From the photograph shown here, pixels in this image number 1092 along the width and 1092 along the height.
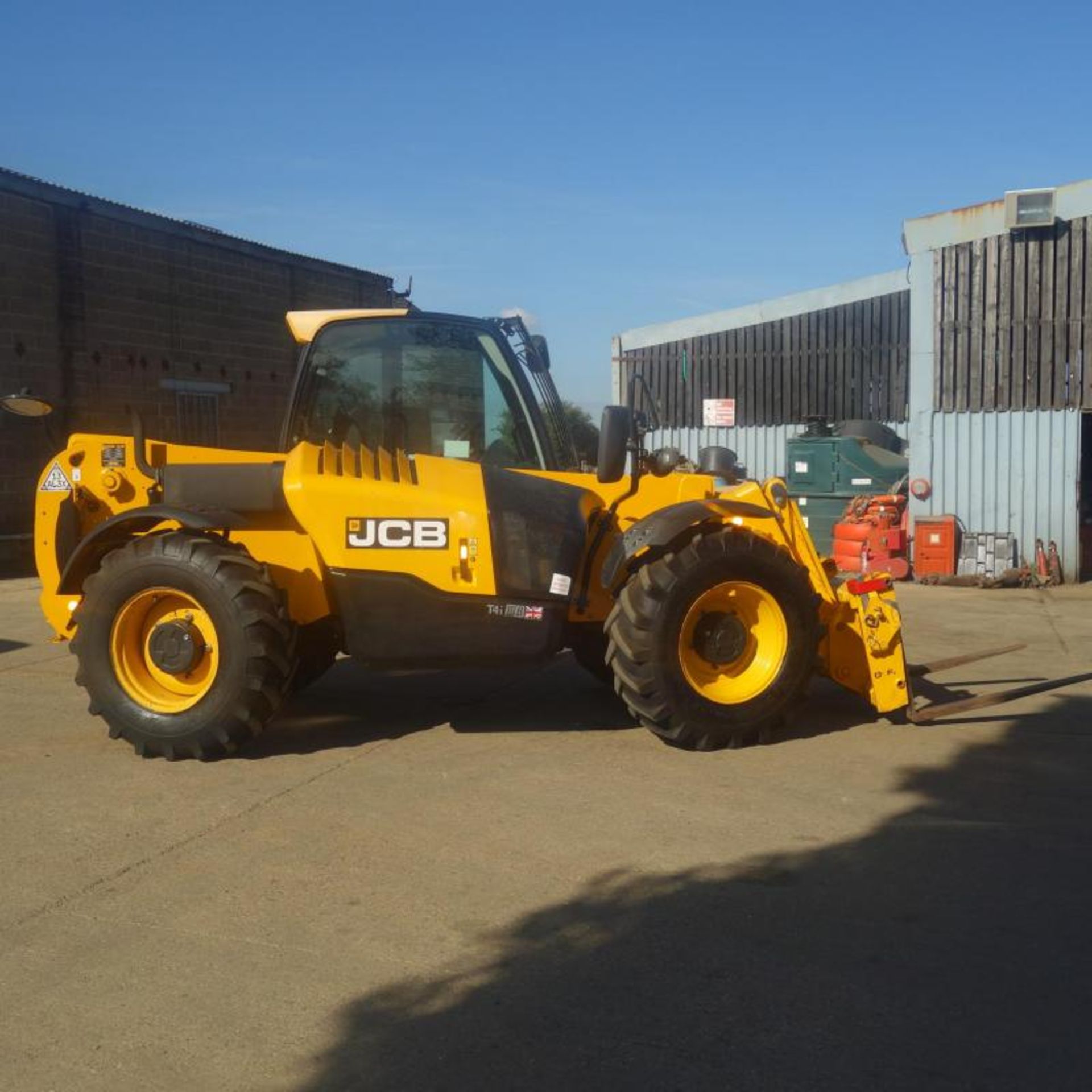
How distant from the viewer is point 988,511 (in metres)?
15.1

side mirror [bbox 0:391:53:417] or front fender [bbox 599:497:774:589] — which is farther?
side mirror [bbox 0:391:53:417]

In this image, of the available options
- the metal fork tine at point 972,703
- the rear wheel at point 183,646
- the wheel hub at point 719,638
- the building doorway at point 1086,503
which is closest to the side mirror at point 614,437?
the wheel hub at point 719,638

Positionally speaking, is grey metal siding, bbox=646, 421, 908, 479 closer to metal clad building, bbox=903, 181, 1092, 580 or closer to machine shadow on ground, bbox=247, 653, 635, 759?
metal clad building, bbox=903, 181, 1092, 580

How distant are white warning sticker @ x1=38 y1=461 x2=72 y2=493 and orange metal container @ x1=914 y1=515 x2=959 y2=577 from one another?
1084cm

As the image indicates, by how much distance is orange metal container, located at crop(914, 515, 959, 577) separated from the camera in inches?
587

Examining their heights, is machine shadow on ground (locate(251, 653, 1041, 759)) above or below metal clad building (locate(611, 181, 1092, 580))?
below

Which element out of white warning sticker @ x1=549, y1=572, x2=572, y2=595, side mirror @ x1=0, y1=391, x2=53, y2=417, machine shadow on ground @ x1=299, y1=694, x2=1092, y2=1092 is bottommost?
machine shadow on ground @ x1=299, y1=694, x2=1092, y2=1092

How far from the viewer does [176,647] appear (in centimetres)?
624

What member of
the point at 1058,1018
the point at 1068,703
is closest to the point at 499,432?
the point at 1068,703

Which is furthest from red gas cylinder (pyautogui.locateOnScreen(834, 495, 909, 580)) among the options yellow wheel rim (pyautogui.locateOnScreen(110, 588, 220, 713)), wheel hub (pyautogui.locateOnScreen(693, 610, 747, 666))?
yellow wheel rim (pyautogui.locateOnScreen(110, 588, 220, 713))

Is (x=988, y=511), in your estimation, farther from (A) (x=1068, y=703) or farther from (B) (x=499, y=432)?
(B) (x=499, y=432)

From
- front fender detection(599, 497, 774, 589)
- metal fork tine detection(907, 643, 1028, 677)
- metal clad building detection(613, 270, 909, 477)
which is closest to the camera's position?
front fender detection(599, 497, 774, 589)

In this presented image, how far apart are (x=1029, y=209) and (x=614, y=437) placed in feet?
33.7

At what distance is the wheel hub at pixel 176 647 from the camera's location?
6.24 metres
